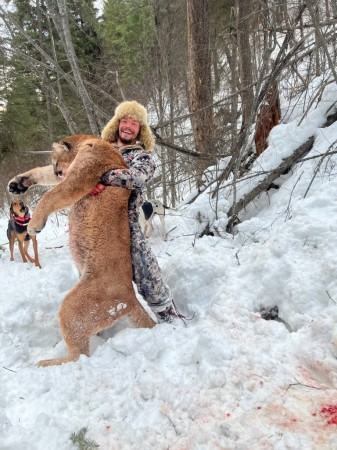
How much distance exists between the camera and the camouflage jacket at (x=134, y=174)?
244 centimetres

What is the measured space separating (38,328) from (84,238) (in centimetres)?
93

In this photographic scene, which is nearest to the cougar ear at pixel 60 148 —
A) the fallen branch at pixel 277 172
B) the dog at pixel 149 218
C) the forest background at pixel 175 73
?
the forest background at pixel 175 73

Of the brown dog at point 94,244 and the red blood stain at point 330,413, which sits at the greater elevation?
the brown dog at point 94,244

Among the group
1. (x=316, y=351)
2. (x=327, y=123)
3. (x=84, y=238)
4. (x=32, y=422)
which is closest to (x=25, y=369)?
(x=32, y=422)

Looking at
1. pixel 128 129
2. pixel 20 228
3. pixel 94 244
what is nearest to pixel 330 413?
pixel 94 244

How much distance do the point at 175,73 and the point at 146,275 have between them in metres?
10.9

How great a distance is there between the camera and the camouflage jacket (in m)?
2.44

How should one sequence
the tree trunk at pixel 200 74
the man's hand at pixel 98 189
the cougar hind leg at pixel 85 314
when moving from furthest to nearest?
the tree trunk at pixel 200 74 → the man's hand at pixel 98 189 → the cougar hind leg at pixel 85 314

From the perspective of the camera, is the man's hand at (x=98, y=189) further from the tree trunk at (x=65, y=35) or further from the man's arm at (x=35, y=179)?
the tree trunk at (x=65, y=35)

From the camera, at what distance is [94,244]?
2.50 metres

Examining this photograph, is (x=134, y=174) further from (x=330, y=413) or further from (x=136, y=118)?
(x=330, y=413)

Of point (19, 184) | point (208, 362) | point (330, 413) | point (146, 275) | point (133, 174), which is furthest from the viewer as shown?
point (19, 184)

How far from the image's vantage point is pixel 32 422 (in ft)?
5.58

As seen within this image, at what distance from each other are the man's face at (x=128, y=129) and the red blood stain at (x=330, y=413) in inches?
90.7
